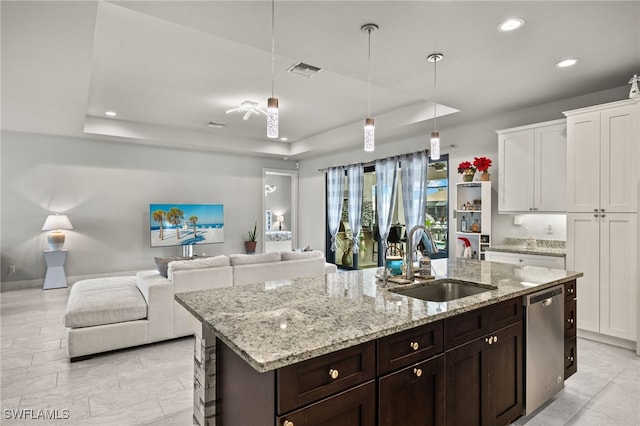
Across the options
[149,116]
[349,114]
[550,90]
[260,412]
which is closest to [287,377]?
[260,412]

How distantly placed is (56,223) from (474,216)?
6.71m

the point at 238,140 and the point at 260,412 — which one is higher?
the point at 238,140

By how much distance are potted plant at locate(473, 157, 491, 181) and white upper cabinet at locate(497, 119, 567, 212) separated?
0.14 meters

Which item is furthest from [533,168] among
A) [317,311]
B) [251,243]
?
[251,243]

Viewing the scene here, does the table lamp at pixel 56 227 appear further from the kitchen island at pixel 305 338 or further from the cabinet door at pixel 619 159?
the cabinet door at pixel 619 159

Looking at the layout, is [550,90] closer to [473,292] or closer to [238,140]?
[473,292]

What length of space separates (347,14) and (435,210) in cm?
406

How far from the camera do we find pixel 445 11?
237 centimetres

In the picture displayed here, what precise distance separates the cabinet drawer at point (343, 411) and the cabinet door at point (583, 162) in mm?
3495

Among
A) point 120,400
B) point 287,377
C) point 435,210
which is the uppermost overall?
point 435,210

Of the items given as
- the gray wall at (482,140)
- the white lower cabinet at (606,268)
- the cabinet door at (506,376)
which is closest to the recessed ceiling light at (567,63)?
the gray wall at (482,140)

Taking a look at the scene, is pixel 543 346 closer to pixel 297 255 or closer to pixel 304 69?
pixel 297 255

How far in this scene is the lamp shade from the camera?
19.2 feet

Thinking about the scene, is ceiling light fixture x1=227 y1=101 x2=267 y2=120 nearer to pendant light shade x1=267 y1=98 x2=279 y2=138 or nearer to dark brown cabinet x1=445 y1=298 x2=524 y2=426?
pendant light shade x1=267 y1=98 x2=279 y2=138
